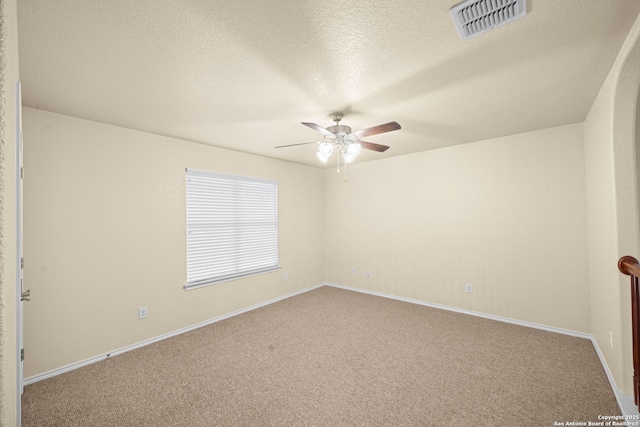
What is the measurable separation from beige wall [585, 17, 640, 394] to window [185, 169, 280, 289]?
3.82 m

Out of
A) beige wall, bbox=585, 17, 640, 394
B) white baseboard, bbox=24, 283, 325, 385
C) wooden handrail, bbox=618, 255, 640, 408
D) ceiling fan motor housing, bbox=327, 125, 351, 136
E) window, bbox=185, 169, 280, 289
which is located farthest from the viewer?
window, bbox=185, 169, 280, 289

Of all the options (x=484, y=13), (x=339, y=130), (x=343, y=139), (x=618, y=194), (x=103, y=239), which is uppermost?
(x=484, y=13)

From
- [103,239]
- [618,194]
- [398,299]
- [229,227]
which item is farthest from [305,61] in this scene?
[398,299]

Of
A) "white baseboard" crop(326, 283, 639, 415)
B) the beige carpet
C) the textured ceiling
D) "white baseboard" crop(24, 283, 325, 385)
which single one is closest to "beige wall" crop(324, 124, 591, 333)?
"white baseboard" crop(326, 283, 639, 415)

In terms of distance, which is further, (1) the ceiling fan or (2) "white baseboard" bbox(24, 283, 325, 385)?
(2) "white baseboard" bbox(24, 283, 325, 385)

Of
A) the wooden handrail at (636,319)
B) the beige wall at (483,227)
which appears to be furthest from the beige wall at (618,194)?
the beige wall at (483,227)

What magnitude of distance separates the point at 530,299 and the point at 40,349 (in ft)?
16.7

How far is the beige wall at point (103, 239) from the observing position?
244cm

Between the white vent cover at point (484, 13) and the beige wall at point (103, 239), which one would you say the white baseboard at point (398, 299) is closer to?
the beige wall at point (103, 239)

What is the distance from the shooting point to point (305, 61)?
1.78 meters

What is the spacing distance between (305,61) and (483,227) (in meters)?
3.20

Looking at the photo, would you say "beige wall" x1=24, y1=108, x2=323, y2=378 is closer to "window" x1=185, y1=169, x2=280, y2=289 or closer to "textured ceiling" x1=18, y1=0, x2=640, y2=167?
"window" x1=185, y1=169, x2=280, y2=289

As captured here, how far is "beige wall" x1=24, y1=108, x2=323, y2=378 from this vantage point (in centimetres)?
244

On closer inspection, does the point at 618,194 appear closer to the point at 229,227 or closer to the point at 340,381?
the point at 340,381
